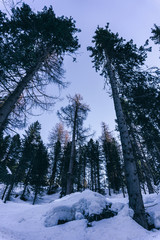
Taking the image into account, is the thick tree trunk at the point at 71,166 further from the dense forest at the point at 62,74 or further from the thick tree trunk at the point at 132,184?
the thick tree trunk at the point at 132,184

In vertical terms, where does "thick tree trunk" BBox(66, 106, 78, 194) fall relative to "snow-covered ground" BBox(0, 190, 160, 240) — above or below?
above

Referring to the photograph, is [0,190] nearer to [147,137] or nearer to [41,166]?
[41,166]

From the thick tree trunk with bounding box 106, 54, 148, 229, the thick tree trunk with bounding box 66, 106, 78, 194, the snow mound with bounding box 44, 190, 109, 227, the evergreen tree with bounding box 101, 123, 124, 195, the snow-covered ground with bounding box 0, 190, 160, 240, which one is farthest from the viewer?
the evergreen tree with bounding box 101, 123, 124, 195

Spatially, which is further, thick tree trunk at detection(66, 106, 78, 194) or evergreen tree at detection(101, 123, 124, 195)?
evergreen tree at detection(101, 123, 124, 195)

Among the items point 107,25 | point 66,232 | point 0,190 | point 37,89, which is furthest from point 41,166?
point 107,25

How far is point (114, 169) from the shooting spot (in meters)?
22.2

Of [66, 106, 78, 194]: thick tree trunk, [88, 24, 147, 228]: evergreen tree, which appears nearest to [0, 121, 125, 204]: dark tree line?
[66, 106, 78, 194]: thick tree trunk

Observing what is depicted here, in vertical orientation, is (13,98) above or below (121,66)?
below

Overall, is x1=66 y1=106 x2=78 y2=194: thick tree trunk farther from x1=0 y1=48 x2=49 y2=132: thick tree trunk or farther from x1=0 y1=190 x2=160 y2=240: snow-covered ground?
x1=0 y1=48 x2=49 y2=132: thick tree trunk

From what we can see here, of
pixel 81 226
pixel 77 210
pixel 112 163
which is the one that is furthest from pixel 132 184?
pixel 112 163

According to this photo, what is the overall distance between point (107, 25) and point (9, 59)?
8.72 metres

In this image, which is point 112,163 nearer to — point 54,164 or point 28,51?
point 54,164

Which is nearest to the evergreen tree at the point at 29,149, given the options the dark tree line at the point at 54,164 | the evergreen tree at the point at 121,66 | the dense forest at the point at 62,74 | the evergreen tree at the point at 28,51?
the dark tree line at the point at 54,164

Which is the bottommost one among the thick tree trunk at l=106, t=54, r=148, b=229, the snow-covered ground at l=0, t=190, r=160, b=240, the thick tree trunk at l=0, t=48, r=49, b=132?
the snow-covered ground at l=0, t=190, r=160, b=240
